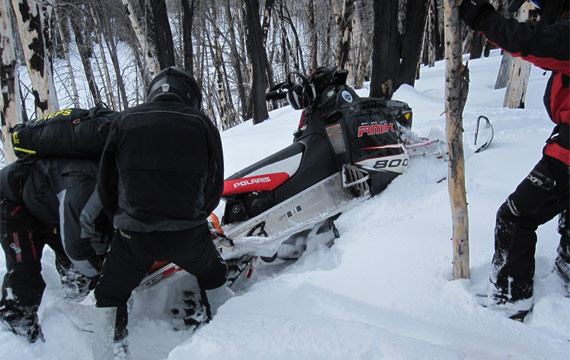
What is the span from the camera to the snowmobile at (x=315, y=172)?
2912mm

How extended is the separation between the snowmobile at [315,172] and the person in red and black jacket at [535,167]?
4.66 feet

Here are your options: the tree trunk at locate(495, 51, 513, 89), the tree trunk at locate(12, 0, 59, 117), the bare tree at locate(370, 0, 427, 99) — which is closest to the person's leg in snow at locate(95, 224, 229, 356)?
the tree trunk at locate(12, 0, 59, 117)

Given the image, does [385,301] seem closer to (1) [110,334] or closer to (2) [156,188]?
(2) [156,188]

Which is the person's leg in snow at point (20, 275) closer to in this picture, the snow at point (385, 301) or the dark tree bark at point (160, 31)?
the snow at point (385, 301)

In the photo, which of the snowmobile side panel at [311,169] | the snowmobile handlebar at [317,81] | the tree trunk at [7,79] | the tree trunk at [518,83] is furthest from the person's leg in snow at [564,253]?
the tree trunk at [7,79]

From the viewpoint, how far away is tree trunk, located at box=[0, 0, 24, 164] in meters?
4.71

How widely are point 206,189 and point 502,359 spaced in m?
1.69

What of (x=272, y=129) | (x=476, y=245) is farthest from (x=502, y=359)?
(x=272, y=129)

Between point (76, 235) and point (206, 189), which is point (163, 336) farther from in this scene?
point (206, 189)

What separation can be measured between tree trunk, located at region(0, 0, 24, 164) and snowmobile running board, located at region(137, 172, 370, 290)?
3.91 m

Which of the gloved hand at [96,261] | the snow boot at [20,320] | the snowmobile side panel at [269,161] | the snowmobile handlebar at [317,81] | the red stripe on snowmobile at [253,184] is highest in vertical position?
the snowmobile handlebar at [317,81]

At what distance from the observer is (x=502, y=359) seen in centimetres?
160

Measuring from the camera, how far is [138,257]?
2008 millimetres

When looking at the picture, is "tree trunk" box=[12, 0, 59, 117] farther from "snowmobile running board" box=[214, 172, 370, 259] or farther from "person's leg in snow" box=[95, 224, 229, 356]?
"person's leg in snow" box=[95, 224, 229, 356]
